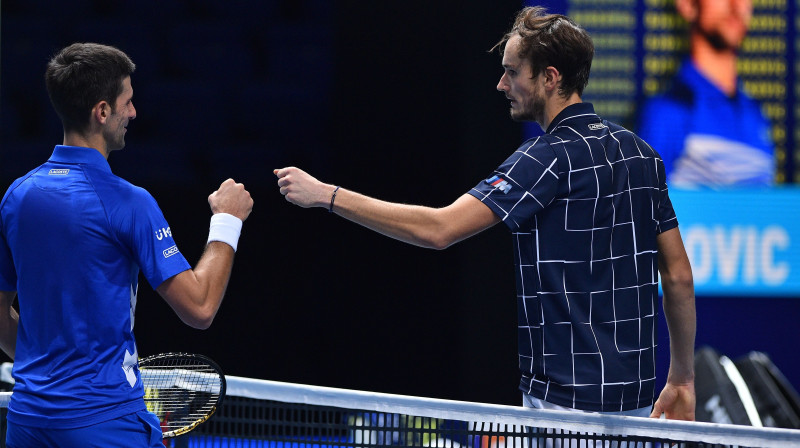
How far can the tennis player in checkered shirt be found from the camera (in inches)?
80.5

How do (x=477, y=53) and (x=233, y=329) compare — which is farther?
(x=233, y=329)

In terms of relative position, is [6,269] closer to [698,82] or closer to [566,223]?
[566,223]

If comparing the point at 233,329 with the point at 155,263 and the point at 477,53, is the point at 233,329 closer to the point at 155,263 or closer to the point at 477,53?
the point at 477,53

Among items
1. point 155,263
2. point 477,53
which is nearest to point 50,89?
point 155,263

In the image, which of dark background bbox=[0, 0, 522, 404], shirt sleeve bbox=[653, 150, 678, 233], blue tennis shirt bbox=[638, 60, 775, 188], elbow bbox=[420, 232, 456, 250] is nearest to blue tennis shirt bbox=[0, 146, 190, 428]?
elbow bbox=[420, 232, 456, 250]

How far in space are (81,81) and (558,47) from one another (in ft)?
3.31

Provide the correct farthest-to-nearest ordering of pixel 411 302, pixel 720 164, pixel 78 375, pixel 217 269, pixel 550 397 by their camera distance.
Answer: pixel 411 302, pixel 720 164, pixel 550 397, pixel 217 269, pixel 78 375

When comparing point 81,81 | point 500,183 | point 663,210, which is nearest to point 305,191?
point 500,183

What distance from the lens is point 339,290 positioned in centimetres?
530

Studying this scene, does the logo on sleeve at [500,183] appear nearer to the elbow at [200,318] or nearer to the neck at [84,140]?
the elbow at [200,318]

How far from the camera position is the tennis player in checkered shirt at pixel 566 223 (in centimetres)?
204

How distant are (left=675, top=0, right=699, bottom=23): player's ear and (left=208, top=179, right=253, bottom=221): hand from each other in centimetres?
Answer: 336

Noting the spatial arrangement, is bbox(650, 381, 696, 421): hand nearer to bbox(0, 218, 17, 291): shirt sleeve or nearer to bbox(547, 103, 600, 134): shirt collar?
bbox(547, 103, 600, 134): shirt collar

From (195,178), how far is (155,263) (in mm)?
3672
